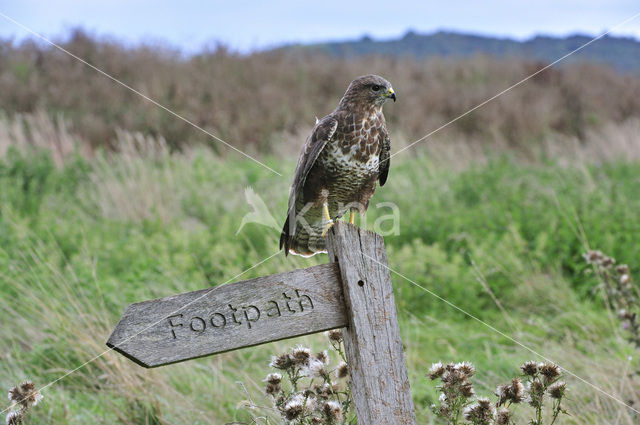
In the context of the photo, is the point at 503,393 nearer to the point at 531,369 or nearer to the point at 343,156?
the point at 531,369

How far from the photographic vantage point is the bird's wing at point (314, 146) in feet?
8.16

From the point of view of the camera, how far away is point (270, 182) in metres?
7.46

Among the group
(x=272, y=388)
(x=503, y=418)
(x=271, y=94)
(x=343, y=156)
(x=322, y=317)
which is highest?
(x=271, y=94)

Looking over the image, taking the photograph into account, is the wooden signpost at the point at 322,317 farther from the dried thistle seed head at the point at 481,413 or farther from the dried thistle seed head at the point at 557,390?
the dried thistle seed head at the point at 557,390

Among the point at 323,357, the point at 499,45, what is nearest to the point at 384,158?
the point at 323,357

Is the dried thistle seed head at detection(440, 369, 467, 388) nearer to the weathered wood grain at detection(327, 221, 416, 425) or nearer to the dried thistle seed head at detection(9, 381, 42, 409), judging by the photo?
the weathered wood grain at detection(327, 221, 416, 425)

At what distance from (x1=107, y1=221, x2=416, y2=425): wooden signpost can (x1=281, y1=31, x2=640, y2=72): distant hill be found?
18967mm

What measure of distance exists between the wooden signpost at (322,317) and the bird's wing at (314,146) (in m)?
0.56

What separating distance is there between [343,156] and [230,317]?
3.05ft

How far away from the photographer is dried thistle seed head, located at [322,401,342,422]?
200 cm

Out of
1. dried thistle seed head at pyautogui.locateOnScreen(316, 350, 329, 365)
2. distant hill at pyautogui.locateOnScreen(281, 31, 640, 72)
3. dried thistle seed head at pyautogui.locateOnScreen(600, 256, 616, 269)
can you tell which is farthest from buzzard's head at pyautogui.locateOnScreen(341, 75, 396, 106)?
distant hill at pyautogui.locateOnScreen(281, 31, 640, 72)

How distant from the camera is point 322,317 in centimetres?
192

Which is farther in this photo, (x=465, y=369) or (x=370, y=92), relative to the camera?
(x=370, y=92)

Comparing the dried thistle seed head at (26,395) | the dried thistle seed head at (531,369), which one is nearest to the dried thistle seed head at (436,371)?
the dried thistle seed head at (531,369)
